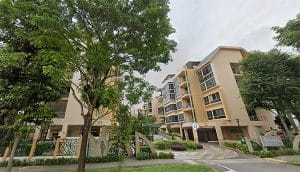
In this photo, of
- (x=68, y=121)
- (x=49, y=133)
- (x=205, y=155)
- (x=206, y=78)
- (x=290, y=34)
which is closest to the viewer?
(x=290, y=34)

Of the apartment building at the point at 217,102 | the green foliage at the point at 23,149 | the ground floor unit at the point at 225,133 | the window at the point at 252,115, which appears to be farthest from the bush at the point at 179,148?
the green foliage at the point at 23,149

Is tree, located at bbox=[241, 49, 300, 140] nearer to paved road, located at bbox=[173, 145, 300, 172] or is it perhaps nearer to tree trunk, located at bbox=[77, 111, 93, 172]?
paved road, located at bbox=[173, 145, 300, 172]

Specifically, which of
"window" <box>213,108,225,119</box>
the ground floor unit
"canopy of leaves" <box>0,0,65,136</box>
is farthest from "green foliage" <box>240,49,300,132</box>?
"canopy of leaves" <box>0,0,65,136</box>

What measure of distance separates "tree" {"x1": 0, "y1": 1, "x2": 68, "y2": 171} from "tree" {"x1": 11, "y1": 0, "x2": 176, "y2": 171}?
3.70 ft

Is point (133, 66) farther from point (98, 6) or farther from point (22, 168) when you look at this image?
point (22, 168)

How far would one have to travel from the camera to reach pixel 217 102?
28.0 meters

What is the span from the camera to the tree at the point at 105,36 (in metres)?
8.14

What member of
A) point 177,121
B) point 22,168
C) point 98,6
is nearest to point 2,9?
point 98,6

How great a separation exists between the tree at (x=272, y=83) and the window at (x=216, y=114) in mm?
6296

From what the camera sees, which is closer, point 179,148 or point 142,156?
point 142,156

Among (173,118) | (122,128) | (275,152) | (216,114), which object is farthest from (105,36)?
(173,118)

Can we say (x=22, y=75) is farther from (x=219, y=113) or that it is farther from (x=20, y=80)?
(x=219, y=113)

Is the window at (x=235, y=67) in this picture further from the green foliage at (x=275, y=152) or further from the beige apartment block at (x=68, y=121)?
the beige apartment block at (x=68, y=121)

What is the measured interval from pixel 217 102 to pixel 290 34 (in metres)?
15.2
